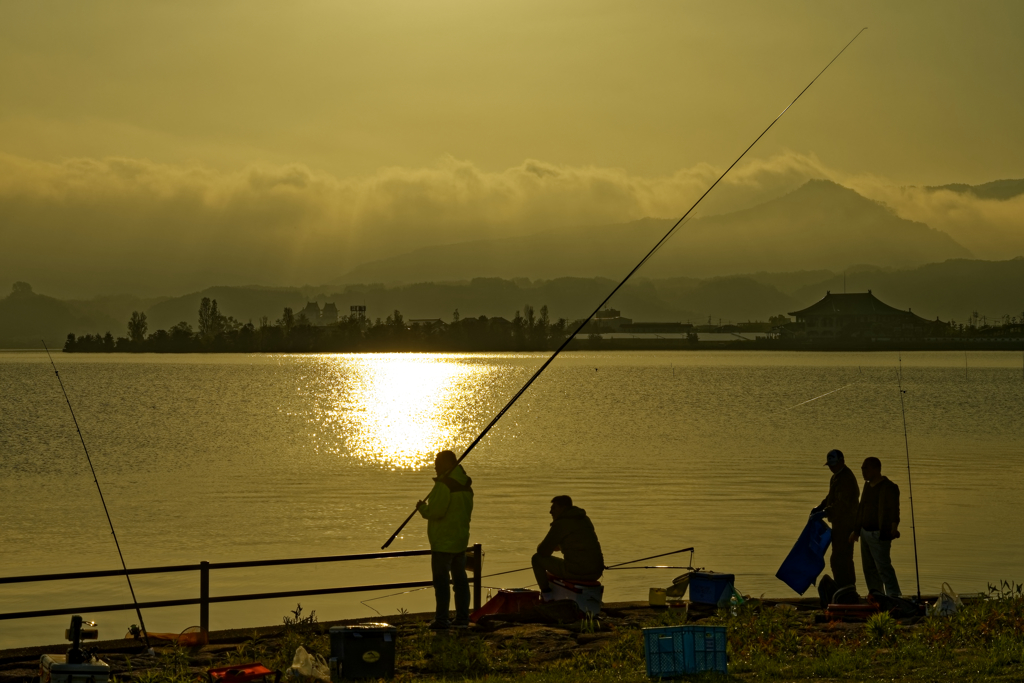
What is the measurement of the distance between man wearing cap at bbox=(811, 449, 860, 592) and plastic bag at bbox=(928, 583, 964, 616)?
0.99m

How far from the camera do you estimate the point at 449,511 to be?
40.3ft

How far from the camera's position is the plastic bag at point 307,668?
937 centimetres

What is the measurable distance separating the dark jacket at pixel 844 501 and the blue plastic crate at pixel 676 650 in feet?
13.3

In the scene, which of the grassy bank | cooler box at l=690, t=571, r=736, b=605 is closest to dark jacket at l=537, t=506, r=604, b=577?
the grassy bank

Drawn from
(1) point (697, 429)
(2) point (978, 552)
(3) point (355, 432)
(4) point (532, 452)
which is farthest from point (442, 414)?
(2) point (978, 552)

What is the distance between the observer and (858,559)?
20.3 m

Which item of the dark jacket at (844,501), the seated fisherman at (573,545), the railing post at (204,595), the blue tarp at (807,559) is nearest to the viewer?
the railing post at (204,595)

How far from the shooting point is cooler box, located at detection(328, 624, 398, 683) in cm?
1009

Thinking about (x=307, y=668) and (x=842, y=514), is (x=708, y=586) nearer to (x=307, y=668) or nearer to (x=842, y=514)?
(x=842, y=514)

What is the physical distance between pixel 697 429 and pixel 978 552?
3568 centimetres

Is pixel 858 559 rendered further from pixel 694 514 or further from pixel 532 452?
pixel 532 452

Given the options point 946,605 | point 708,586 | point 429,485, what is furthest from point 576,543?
point 429,485

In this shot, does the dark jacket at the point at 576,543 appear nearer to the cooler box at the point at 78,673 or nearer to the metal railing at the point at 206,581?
the metal railing at the point at 206,581

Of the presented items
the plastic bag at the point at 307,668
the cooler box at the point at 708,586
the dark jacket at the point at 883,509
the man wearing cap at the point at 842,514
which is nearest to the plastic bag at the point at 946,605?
the dark jacket at the point at 883,509
